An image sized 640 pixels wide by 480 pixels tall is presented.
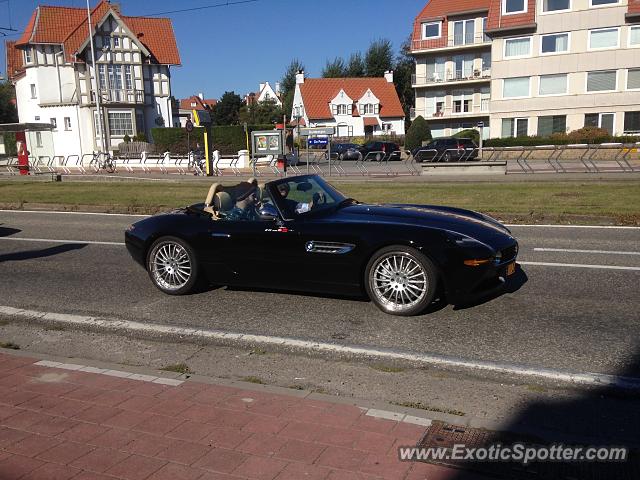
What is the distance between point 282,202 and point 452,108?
2045 inches

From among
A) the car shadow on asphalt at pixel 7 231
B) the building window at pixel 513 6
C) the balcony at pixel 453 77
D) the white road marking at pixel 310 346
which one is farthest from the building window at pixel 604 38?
the white road marking at pixel 310 346

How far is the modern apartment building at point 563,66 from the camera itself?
41.8 meters

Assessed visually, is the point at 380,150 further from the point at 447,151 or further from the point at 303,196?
the point at 303,196

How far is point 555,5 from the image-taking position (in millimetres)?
43562

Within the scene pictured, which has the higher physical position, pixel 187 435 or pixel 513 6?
pixel 513 6

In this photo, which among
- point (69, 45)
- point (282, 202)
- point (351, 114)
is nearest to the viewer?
point (282, 202)

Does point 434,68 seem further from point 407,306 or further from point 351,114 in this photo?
point 407,306

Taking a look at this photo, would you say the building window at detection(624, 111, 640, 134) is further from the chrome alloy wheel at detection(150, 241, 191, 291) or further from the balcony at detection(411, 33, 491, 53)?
the chrome alloy wheel at detection(150, 241, 191, 291)

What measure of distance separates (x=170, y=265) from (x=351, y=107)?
65695mm

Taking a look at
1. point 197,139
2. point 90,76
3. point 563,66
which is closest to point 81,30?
point 90,76

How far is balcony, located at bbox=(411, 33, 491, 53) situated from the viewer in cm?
5253

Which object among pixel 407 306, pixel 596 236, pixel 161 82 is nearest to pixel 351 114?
pixel 161 82

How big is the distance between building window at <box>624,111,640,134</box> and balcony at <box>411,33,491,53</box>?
14.3 metres

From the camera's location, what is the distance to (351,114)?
2773 inches
